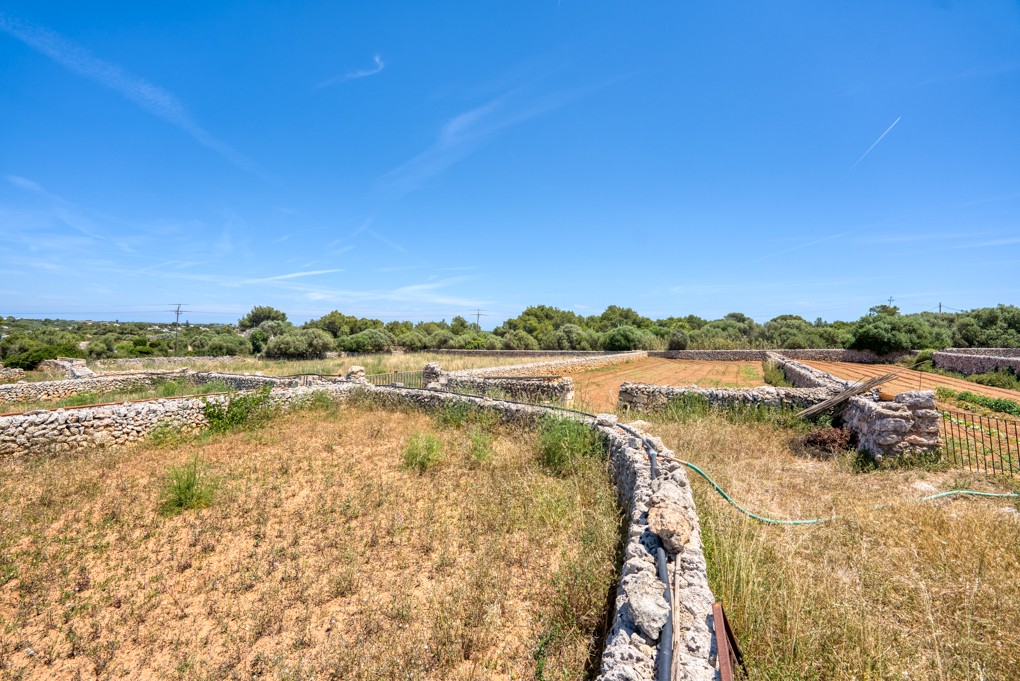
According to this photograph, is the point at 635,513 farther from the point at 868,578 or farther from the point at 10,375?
the point at 10,375

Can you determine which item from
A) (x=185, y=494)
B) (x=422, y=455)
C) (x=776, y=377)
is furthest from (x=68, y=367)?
(x=776, y=377)

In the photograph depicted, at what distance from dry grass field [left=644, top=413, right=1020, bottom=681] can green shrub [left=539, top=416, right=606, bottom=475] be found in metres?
2.06

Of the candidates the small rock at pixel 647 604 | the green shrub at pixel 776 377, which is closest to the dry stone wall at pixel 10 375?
the small rock at pixel 647 604

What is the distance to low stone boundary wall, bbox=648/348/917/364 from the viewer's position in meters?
32.8

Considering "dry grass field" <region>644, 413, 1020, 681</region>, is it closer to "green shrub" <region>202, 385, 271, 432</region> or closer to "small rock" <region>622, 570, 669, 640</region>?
"small rock" <region>622, 570, 669, 640</region>

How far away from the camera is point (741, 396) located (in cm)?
1166

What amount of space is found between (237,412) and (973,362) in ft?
109

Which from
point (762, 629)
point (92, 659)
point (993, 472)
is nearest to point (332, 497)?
point (92, 659)

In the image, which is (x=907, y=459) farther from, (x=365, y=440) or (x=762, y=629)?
(x=365, y=440)

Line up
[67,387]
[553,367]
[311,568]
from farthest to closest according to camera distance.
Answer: [553,367] < [67,387] < [311,568]

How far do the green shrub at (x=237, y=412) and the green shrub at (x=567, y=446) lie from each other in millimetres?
9133

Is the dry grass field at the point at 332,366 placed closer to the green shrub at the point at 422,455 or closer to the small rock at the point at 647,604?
the green shrub at the point at 422,455

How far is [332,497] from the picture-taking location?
691 cm

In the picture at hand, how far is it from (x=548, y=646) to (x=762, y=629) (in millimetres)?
1716
